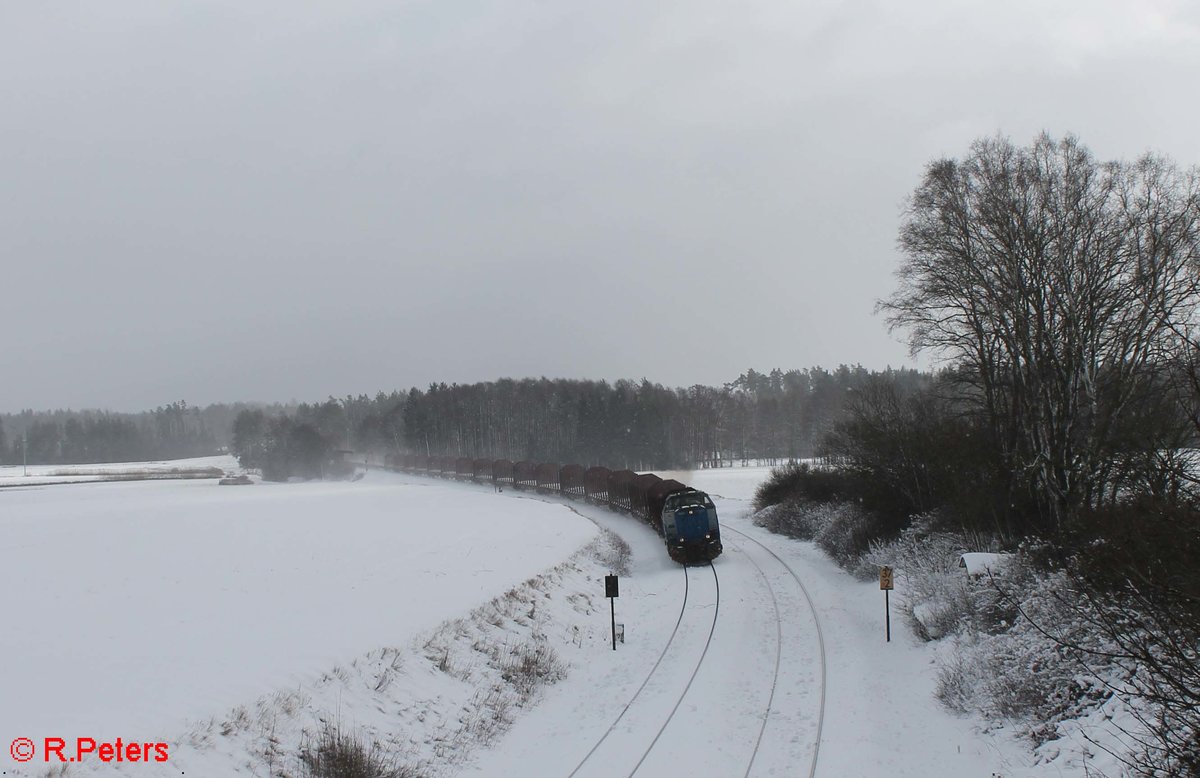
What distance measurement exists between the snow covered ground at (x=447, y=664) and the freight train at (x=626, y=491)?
13.1 feet

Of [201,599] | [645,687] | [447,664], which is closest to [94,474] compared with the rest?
[201,599]

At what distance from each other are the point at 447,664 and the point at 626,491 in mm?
32575

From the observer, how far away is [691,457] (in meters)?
115

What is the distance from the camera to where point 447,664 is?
44.6 ft

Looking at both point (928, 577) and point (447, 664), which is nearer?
point (447, 664)

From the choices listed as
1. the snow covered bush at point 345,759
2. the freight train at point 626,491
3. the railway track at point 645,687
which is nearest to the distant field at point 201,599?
the snow covered bush at point 345,759

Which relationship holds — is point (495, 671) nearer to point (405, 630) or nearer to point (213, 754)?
point (405, 630)

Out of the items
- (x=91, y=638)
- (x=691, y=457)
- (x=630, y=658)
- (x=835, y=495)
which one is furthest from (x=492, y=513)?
(x=691, y=457)

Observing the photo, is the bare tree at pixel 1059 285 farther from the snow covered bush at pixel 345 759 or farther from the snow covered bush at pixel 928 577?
the snow covered bush at pixel 345 759

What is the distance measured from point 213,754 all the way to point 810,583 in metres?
19.1

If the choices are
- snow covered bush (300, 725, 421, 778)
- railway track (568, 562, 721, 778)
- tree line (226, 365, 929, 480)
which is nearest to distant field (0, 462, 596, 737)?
snow covered bush (300, 725, 421, 778)

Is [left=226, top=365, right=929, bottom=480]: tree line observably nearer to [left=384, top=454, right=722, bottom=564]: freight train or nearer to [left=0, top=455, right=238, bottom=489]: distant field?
[left=0, top=455, right=238, bottom=489]: distant field

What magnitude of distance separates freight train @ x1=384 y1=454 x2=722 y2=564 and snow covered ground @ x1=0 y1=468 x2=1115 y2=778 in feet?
13.1

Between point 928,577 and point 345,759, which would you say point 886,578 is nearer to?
point 928,577
